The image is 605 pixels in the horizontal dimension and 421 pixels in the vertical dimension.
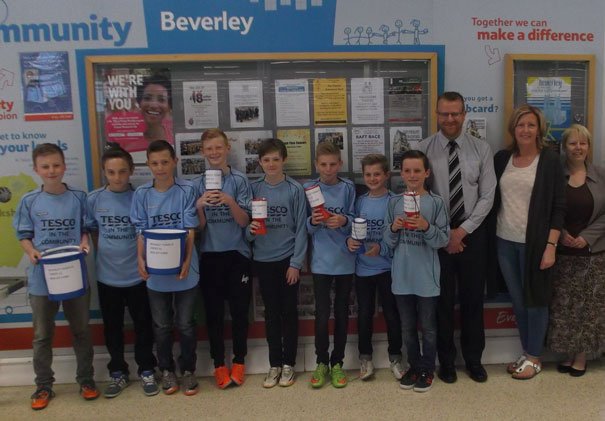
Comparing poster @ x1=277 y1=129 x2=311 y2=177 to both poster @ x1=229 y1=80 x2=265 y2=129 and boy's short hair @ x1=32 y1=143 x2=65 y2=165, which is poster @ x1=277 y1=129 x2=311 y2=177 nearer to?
poster @ x1=229 y1=80 x2=265 y2=129

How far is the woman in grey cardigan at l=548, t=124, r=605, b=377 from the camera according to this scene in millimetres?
2928

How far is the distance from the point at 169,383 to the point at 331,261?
4.03ft

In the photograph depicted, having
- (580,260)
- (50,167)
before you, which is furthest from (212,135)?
(580,260)

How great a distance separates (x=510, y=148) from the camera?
3.02m

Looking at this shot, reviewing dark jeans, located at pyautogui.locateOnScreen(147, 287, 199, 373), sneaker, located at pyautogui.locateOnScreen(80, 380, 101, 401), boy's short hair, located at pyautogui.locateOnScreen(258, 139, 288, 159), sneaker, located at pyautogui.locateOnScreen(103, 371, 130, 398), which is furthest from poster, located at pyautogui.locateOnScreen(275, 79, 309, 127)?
sneaker, located at pyautogui.locateOnScreen(80, 380, 101, 401)

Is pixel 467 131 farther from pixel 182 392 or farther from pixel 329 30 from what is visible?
pixel 182 392

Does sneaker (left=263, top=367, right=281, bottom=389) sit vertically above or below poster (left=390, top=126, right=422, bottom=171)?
below

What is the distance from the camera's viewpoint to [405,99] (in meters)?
3.14

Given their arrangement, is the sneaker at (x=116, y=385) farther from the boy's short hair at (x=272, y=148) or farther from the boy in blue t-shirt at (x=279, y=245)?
the boy's short hair at (x=272, y=148)

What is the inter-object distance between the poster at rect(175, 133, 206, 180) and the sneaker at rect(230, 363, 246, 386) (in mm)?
1218

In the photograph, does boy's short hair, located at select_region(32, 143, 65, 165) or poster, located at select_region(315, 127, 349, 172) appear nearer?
boy's short hair, located at select_region(32, 143, 65, 165)

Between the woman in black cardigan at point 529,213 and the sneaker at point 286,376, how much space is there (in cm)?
142

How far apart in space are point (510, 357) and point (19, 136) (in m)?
3.47

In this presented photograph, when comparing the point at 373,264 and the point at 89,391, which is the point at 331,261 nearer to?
the point at 373,264
